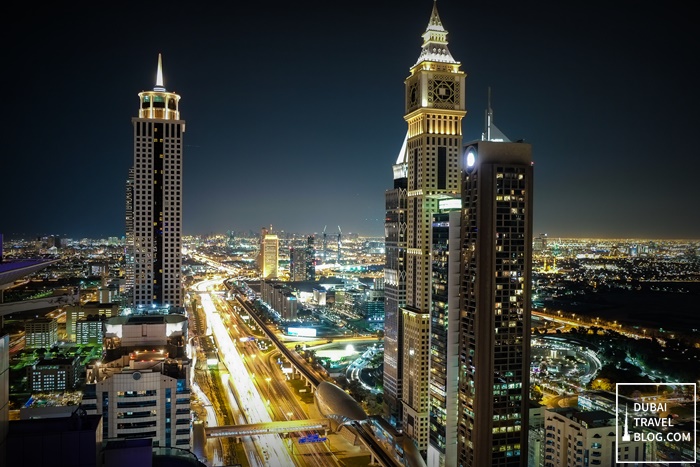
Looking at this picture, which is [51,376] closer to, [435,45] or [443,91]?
[443,91]

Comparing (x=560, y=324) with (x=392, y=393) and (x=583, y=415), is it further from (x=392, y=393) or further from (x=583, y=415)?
(x=583, y=415)

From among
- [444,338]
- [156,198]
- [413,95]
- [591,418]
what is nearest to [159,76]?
[156,198]

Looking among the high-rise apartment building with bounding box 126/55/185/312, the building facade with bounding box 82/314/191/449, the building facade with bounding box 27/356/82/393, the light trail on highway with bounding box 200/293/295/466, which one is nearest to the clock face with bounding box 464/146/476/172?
the building facade with bounding box 82/314/191/449

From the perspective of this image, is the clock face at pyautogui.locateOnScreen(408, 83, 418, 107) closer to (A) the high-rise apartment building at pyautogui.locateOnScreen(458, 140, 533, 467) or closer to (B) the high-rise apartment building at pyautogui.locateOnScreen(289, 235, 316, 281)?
(A) the high-rise apartment building at pyautogui.locateOnScreen(458, 140, 533, 467)

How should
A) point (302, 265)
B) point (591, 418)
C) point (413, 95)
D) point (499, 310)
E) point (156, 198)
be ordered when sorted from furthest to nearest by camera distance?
point (302, 265), point (156, 198), point (413, 95), point (591, 418), point (499, 310)

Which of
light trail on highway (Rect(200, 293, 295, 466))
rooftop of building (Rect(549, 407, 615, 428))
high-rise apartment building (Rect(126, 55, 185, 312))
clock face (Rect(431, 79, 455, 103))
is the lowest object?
light trail on highway (Rect(200, 293, 295, 466))

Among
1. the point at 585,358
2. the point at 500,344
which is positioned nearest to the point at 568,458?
the point at 500,344

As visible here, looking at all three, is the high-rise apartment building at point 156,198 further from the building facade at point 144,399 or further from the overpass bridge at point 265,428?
the building facade at point 144,399
